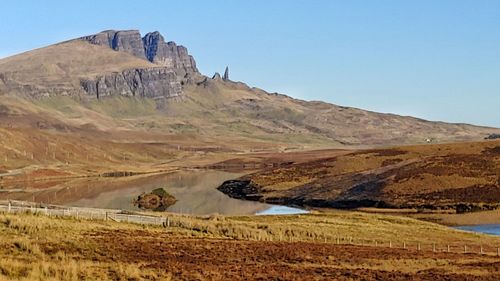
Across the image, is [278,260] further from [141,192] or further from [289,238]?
[141,192]

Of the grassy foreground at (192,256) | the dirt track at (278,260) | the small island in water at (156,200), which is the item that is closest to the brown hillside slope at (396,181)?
the small island in water at (156,200)

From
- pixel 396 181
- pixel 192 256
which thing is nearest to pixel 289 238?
pixel 192 256

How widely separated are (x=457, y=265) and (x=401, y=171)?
78802 millimetres

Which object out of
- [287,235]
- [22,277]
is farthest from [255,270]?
[287,235]

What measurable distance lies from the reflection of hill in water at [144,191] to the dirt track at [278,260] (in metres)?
52.1

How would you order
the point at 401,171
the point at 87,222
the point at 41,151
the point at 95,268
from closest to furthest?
the point at 95,268, the point at 87,222, the point at 401,171, the point at 41,151

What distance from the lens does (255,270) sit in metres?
31.2

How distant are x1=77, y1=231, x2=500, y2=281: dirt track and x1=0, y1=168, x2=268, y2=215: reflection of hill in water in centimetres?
5209

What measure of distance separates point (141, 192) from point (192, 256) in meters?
88.5

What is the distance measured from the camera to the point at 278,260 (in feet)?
Answer: 116

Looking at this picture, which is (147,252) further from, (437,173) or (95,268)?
(437,173)

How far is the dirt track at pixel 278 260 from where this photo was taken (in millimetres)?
30500

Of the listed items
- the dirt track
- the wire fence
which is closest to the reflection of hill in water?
the wire fence

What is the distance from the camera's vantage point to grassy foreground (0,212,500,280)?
28.3 metres
